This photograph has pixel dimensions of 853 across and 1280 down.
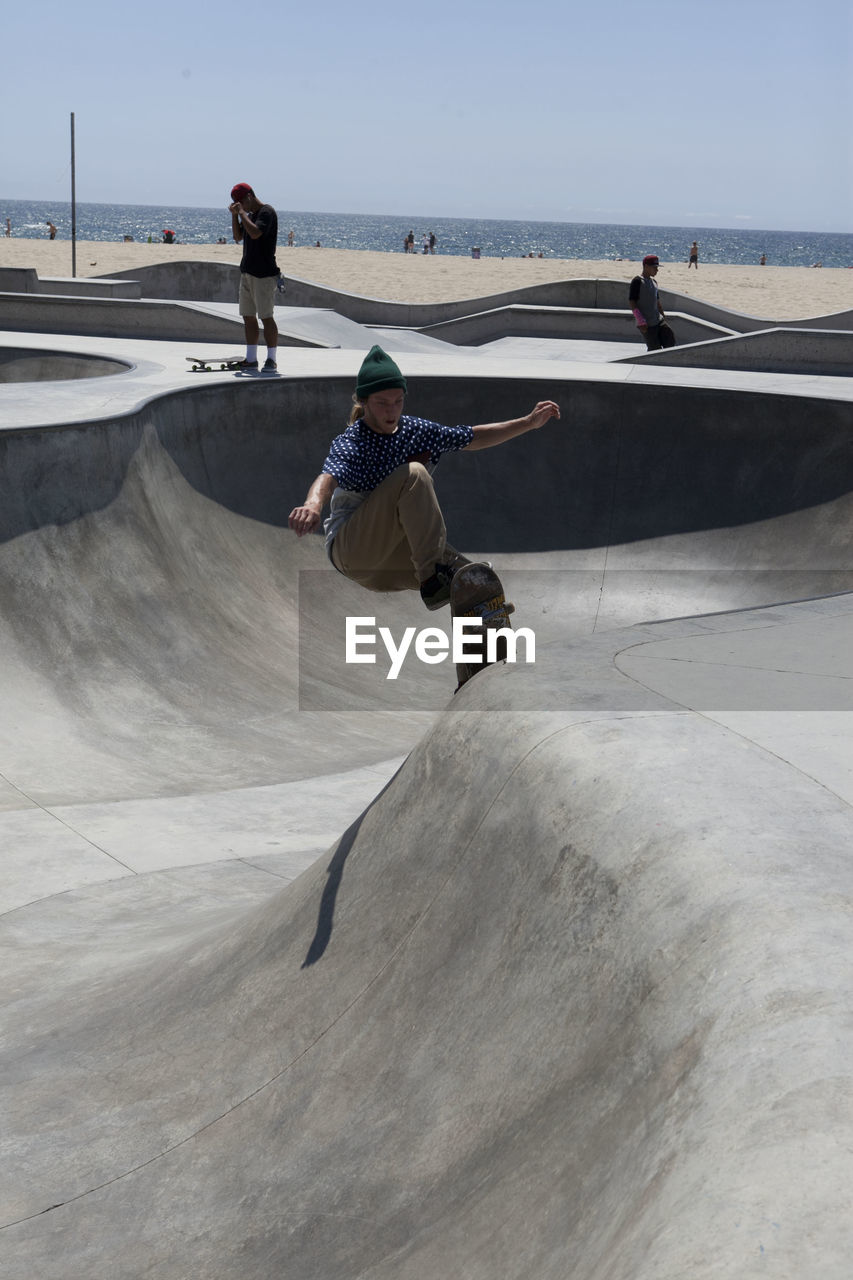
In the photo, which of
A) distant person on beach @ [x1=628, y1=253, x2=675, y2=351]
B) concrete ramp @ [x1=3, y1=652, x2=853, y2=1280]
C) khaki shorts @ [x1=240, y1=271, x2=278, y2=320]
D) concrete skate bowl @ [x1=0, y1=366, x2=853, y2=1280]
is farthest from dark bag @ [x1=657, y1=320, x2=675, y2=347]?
concrete ramp @ [x1=3, y1=652, x2=853, y2=1280]

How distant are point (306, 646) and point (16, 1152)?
6.62 m

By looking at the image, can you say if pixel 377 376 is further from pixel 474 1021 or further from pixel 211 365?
pixel 211 365

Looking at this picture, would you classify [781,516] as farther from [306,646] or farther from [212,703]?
[212,703]

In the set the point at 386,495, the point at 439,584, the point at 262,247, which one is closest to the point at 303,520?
the point at 386,495

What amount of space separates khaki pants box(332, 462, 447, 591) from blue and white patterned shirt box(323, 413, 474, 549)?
53mm

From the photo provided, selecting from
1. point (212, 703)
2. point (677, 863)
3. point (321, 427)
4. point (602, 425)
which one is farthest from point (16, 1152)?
point (602, 425)

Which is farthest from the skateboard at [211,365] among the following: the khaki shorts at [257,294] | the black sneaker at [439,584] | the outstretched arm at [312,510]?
the black sneaker at [439,584]

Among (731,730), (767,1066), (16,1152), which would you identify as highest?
(731,730)

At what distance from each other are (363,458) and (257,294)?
26.6 ft

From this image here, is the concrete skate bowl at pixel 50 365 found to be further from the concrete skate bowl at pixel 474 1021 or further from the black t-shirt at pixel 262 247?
the concrete skate bowl at pixel 474 1021

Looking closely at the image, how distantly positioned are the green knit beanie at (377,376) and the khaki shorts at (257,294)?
7738 mm

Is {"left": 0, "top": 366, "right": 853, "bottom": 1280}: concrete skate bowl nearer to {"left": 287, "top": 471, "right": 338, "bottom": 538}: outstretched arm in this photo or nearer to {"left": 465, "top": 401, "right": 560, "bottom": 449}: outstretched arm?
{"left": 287, "top": 471, "right": 338, "bottom": 538}: outstretched arm

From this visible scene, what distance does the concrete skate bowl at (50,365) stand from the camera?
48.5 feet

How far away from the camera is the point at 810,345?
1788cm
